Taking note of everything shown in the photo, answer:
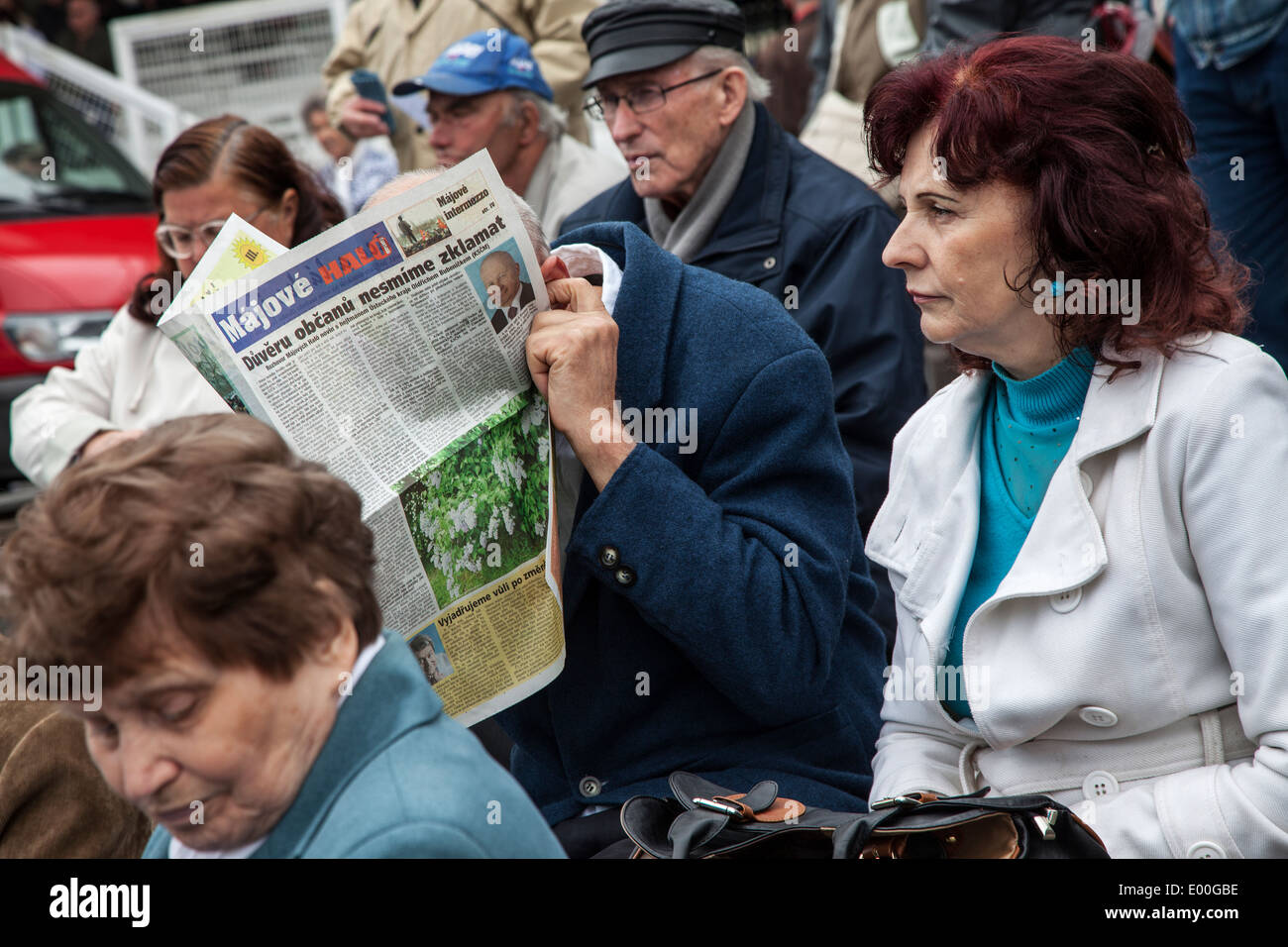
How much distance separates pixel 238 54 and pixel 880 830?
1100 cm

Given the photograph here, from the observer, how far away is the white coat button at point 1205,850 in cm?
200

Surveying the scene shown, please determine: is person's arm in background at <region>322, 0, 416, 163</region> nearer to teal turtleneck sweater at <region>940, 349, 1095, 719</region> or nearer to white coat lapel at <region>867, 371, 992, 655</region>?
white coat lapel at <region>867, 371, 992, 655</region>

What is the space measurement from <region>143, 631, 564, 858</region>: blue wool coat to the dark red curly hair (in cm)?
118

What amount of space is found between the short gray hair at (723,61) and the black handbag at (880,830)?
2.58 meters

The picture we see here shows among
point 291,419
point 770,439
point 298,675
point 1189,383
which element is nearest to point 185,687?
point 298,675

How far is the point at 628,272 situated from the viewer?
247cm

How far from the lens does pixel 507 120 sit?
16.0ft

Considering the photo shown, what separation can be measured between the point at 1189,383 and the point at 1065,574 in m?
0.33

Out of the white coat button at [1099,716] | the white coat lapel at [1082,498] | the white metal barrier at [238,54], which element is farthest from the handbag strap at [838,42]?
the white metal barrier at [238,54]

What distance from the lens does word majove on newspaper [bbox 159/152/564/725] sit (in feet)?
6.66

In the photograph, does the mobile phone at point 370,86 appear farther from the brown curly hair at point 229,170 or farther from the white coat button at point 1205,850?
the white coat button at point 1205,850

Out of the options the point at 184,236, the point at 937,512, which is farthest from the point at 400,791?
the point at 184,236

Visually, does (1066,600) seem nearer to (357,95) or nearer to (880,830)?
(880,830)

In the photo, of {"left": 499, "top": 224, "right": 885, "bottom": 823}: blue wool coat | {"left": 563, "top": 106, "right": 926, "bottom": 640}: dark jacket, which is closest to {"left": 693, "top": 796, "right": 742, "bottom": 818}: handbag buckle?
{"left": 499, "top": 224, "right": 885, "bottom": 823}: blue wool coat
